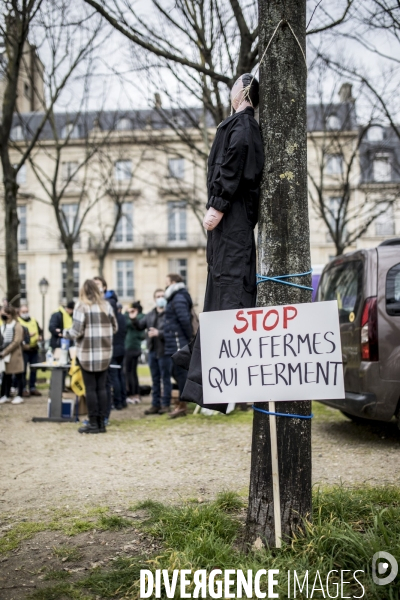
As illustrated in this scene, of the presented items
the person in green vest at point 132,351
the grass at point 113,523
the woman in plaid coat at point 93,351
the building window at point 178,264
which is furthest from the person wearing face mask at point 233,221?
the building window at point 178,264

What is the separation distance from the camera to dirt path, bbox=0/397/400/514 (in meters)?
5.08

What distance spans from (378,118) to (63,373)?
976 cm

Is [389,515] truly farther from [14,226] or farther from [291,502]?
[14,226]

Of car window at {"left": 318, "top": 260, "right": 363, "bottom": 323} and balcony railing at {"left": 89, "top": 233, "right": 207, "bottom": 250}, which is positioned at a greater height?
balcony railing at {"left": 89, "top": 233, "right": 207, "bottom": 250}

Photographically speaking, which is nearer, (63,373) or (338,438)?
(338,438)

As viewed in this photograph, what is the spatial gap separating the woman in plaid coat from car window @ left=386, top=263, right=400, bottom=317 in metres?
3.65

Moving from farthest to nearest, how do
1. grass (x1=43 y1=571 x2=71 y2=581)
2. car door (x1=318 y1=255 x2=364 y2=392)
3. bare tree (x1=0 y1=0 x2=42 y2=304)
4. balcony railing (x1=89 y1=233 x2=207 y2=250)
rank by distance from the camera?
balcony railing (x1=89 y1=233 x2=207 y2=250), bare tree (x1=0 y1=0 x2=42 y2=304), car door (x1=318 y1=255 x2=364 y2=392), grass (x1=43 y1=571 x2=71 y2=581)

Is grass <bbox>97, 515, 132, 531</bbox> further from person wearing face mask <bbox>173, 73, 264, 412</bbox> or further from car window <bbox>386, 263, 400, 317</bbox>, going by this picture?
car window <bbox>386, 263, 400, 317</bbox>

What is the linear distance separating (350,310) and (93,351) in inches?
131

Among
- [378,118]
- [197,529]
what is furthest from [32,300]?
[197,529]


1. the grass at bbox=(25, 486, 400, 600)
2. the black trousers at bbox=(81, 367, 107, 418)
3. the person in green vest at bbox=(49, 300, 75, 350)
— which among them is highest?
the person in green vest at bbox=(49, 300, 75, 350)

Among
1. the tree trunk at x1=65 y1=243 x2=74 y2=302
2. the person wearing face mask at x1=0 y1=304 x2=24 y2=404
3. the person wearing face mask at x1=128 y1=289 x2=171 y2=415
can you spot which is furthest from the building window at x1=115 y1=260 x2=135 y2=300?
the person wearing face mask at x1=128 y1=289 x2=171 y2=415

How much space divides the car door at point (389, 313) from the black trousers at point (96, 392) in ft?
12.1

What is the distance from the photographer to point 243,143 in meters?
3.51
